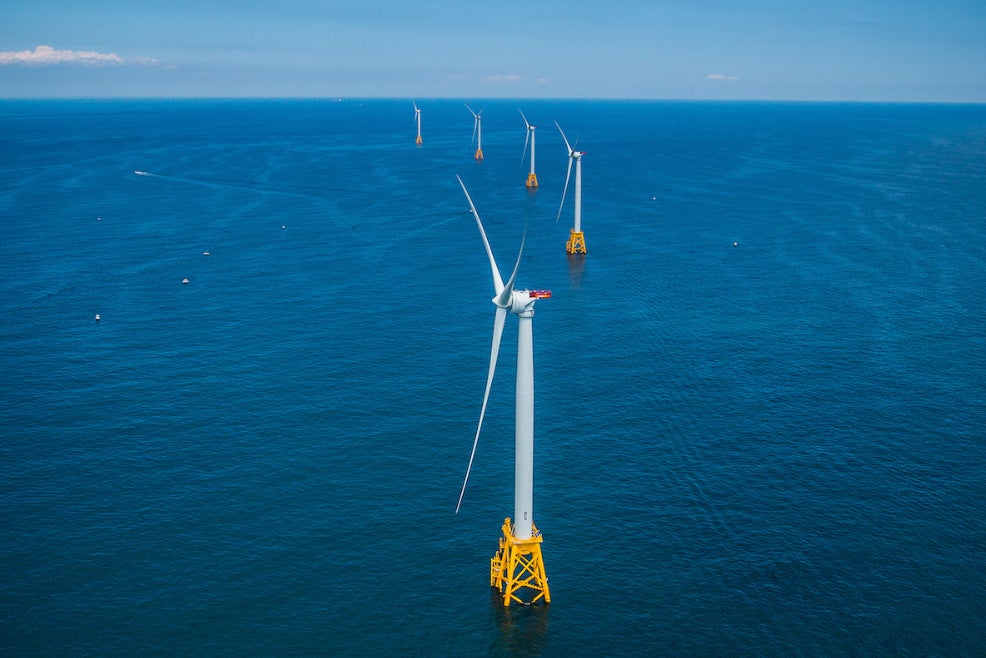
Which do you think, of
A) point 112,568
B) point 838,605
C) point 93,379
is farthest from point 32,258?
point 838,605

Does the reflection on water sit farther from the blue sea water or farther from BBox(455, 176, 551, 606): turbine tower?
BBox(455, 176, 551, 606): turbine tower

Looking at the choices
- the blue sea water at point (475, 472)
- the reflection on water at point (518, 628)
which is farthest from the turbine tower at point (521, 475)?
the blue sea water at point (475, 472)

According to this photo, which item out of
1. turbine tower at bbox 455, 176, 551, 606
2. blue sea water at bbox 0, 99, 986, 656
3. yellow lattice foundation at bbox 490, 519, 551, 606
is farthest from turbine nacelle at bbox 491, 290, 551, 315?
blue sea water at bbox 0, 99, 986, 656

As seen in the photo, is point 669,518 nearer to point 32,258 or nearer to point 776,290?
point 776,290

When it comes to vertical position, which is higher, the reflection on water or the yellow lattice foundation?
the yellow lattice foundation

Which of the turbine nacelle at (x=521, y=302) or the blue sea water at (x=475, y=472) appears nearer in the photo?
the turbine nacelle at (x=521, y=302)

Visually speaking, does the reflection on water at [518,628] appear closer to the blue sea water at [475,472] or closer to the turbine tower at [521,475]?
the blue sea water at [475,472]

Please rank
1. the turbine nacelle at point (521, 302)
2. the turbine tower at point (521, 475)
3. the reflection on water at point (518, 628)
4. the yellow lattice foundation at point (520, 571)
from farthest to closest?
1. the yellow lattice foundation at point (520, 571)
2. the reflection on water at point (518, 628)
3. the turbine tower at point (521, 475)
4. the turbine nacelle at point (521, 302)

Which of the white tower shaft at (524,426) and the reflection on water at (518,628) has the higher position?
the white tower shaft at (524,426)
